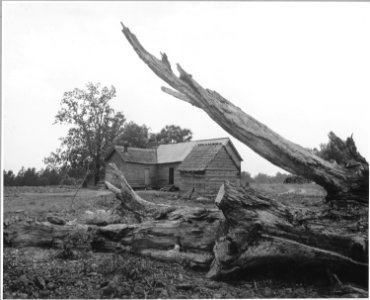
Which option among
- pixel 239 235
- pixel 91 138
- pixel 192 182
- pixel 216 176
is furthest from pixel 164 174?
pixel 239 235

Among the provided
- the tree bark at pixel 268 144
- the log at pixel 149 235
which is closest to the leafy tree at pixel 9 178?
A: the log at pixel 149 235

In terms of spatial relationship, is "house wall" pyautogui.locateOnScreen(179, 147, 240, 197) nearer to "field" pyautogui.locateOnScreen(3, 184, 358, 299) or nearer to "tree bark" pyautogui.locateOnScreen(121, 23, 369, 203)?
"tree bark" pyautogui.locateOnScreen(121, 23, 369, 203)

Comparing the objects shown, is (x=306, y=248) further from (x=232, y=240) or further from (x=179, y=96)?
(x=179, y=96)

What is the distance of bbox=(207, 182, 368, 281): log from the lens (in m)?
4.52

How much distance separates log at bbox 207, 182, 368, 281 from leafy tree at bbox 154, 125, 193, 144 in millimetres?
1739

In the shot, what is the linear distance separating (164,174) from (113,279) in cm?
281

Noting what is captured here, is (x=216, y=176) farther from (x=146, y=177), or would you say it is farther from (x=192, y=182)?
(x=146, y=177)

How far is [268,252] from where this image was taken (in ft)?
15.0

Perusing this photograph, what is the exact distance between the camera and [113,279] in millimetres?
4371

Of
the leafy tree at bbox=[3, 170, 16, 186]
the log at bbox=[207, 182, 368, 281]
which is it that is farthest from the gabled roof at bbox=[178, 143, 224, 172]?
the leafy tree at bbox=[3, 170, 16, 186]

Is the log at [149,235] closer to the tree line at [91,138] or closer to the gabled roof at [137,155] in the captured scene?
the tree line at [91,138]

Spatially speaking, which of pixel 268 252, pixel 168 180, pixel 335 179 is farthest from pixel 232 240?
pixel 168 180

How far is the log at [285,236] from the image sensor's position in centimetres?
452

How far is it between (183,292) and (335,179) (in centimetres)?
273
